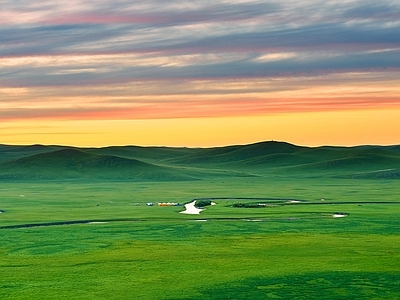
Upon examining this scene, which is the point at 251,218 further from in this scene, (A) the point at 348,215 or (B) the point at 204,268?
(B) the point at 204,268

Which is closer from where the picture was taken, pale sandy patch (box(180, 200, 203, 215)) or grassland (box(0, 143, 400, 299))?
grassland (box(0, 143, 400, 299))

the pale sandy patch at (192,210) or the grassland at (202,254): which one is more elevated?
the pale sandy patch at (192,210)

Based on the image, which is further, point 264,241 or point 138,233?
point 138,233

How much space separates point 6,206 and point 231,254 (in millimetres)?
57566

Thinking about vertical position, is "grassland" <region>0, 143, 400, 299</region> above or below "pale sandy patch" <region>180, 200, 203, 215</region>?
below

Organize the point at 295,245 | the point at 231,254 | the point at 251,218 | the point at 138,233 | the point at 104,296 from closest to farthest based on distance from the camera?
1. the point at 104,296
2. the point at 231,254
3. the point at 295,245
4. the point at 138,233
5. the point at 251,218

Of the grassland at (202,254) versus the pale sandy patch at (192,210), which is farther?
the pale sandy patch at (192,210)

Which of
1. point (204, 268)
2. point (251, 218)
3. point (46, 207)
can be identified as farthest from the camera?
point (46, 207)

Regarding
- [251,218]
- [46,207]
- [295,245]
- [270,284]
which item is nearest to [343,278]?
[270,284]

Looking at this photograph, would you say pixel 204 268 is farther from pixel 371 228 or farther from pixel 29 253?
pixel 371 228

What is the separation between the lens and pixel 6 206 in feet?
337

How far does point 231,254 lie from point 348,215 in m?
33.8

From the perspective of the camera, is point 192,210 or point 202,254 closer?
point 202,254

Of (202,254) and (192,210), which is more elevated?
(192,210)
